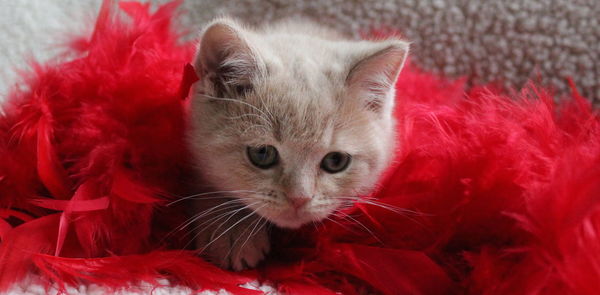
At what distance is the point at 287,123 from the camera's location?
3.17 feet

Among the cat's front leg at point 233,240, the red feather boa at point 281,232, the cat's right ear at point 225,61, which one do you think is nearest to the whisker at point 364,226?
the red feather boa at point 281,232

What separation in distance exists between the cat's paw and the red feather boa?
29 millimetres

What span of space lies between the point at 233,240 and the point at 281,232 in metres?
0.13

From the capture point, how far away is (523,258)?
2.78ft

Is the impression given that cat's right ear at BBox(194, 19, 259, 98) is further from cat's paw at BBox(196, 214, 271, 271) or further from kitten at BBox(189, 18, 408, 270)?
cat's paw at BBox(196, 214, 271, 271)

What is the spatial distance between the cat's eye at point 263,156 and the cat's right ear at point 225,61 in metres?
0.12

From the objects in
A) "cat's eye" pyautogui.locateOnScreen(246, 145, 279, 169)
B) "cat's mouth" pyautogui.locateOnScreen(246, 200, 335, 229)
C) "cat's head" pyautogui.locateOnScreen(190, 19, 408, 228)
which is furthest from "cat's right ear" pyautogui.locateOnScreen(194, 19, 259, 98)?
"cat's mouth" pyautogui.locateOnScreen(246, 200, 335, 229)

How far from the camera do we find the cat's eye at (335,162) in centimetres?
101

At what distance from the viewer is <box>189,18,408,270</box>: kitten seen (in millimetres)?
963

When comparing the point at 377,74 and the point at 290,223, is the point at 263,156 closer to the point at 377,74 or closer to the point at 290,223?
the point at 290,223

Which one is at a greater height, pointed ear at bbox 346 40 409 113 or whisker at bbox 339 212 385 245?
pointed ear at bbox 346 40 409 113

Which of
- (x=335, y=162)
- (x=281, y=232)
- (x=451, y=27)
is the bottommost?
(x=281, y=232)

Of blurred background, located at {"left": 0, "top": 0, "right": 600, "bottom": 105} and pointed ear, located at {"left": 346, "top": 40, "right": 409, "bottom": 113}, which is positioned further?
blurred background, located at {"left": 0, "top": 0, "right": 600, "bottom": 105}

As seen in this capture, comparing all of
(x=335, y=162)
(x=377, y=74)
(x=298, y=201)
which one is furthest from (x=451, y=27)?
(x=298, y=201)
